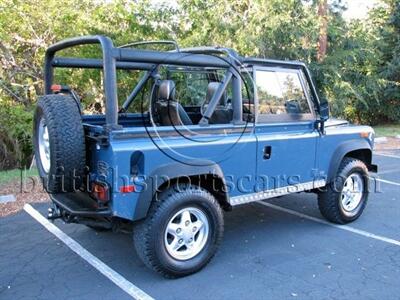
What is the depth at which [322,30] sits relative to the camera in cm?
1373

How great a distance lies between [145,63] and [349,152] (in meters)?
2.83

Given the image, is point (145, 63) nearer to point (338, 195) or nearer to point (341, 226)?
point (338, 195)

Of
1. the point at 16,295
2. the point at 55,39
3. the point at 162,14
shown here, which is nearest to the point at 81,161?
the point at 16,295

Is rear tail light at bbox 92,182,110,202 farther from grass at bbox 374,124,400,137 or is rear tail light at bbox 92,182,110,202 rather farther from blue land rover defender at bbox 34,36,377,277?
grass at bbox 374,124,400,137

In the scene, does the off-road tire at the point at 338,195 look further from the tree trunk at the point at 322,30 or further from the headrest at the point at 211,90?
the tree trunk at the point at 322,30

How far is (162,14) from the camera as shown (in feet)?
39.6

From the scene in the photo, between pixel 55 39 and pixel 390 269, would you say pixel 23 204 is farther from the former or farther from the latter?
pixel 55 39

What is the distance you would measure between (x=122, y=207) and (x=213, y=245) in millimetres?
1041

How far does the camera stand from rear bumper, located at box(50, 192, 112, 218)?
11.6 feet

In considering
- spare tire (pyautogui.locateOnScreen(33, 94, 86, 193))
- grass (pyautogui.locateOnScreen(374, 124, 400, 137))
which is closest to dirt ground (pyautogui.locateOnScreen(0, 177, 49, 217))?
spare tire (pyautogui.locateOnScreen(33, 94, 86, 193))

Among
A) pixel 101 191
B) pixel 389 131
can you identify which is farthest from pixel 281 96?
pixel 389 131

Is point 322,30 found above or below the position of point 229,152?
above

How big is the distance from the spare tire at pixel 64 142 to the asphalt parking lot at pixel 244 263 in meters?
0.90

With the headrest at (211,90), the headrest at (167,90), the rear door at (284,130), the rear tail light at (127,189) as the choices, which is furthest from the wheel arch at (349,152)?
the rear tail light at (127,189)
